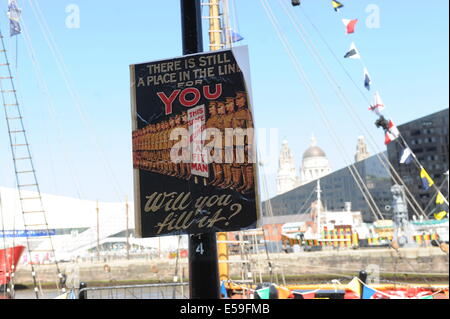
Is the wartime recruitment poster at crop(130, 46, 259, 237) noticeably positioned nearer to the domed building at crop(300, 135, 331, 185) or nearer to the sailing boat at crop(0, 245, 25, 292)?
the sailing boat at crop(0, 245, 25, 292)

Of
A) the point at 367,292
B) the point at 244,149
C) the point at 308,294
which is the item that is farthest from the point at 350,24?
the point at 244,149

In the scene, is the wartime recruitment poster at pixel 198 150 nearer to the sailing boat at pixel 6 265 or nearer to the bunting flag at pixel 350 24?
the sailing boat at pixel 6 265

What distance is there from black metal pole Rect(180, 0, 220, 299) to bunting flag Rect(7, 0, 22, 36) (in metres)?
8.87

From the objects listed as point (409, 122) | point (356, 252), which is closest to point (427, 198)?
point (409, 122)

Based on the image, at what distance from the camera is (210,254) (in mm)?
3922

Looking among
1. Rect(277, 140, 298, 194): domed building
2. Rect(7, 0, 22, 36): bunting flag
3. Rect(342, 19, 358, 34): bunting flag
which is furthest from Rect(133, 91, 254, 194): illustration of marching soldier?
Rect(277, 140, 298, 194): domed building

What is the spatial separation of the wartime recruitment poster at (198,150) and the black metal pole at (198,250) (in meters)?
0.10

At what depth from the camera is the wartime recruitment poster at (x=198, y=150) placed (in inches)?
156

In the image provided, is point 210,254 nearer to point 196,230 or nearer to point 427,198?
point 196,230

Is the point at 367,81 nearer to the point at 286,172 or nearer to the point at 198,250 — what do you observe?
the point at 198,250

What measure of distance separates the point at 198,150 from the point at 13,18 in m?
9.48

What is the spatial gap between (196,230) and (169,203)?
0.30 meters

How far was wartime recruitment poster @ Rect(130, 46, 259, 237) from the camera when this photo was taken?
3967mm
